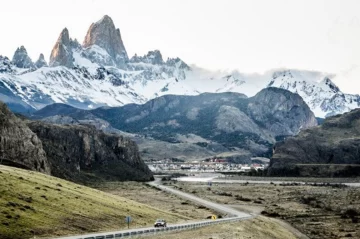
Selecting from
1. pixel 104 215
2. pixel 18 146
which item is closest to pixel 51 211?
pixel 104 215

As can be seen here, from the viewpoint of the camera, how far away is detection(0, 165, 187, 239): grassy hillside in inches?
2697

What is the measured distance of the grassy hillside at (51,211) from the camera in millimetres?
68500

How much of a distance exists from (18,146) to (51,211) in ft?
277

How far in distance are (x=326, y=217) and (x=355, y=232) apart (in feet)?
75.6

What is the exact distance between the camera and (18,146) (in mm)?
158500

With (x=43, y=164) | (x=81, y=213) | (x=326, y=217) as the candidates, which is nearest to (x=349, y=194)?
(x=326, y=217)

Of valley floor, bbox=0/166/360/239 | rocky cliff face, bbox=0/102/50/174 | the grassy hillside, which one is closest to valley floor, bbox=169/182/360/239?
valley floor, bbox=0/166/360/239

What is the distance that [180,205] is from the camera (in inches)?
5906

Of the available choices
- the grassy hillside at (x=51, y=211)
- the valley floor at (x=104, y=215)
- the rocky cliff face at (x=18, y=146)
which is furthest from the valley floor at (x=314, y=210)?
the rocky cliff face at (x=18, y=146)

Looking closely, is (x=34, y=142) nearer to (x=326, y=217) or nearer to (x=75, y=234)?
(x=326, y=217)

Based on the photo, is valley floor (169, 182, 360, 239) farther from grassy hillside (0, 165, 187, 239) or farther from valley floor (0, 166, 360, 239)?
grassy hillside (0, 165, 187, 239)

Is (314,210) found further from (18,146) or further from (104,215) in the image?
(18,146)

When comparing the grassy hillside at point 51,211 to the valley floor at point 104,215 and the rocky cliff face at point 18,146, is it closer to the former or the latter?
the valley floor at point 104,215

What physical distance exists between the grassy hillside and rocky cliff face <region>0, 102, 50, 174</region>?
5532cm
